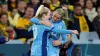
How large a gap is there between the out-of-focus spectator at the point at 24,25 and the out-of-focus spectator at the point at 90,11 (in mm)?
1925

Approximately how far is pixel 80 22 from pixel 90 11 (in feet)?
2.38

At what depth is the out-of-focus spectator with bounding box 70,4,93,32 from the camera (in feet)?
36.6

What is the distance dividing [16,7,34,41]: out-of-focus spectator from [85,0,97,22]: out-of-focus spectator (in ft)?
6.31

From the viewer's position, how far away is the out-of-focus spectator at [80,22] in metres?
11.1

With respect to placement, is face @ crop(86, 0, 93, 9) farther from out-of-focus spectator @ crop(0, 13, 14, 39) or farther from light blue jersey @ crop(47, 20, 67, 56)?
light blue jersey @ crop(47, 20, 67, 56)

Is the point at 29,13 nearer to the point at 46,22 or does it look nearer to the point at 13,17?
the point at 13,17

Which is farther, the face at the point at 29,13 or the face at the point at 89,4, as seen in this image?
the face at the point at 89,4

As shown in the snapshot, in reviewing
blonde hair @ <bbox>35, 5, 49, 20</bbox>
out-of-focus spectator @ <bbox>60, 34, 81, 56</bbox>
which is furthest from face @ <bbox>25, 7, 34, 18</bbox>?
blonde hair @ <bbox>35, 5, 49, 20</bbox>

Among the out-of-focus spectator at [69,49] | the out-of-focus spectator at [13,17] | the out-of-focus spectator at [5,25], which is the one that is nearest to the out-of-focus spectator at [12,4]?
the out-of-focus spectator at [13,17]

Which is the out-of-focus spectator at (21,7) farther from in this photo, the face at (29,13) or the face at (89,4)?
the face at (89,4)

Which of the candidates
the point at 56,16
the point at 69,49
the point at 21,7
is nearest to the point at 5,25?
the point at 21,7

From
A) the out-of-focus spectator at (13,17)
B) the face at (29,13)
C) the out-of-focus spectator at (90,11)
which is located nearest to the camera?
the out-of-focus spectator at (13,17)

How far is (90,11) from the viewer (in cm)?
1195

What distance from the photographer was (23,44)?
391 inches
